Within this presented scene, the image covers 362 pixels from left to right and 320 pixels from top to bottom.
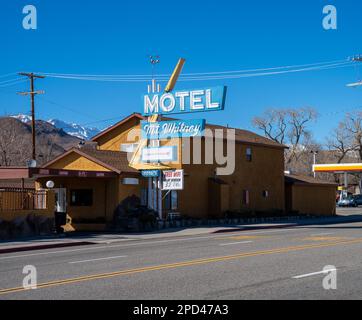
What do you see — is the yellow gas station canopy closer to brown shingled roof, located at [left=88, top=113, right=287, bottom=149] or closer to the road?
brown shingled roof, located at [left=88, top=113, right=287, bottom=149]

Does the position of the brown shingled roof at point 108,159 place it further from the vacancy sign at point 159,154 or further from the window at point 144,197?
the window at point 144,197

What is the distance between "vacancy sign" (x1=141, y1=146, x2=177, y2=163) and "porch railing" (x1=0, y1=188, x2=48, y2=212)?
6.89m

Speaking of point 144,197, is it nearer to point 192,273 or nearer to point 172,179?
point 172,179

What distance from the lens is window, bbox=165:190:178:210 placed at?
34781mm

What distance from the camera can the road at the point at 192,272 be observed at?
994 centimetres

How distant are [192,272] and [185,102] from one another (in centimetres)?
1897

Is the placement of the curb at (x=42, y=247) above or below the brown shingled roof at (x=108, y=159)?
below

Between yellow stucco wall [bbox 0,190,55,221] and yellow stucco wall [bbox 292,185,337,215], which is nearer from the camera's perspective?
yellow stucco wall [bbox 0,190,55,221]

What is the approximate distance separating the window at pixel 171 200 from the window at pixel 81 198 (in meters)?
4.55

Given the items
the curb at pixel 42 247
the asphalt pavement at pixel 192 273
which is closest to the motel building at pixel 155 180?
the curb at pixel 42 247

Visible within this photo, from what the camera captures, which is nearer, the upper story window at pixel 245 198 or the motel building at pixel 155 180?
the motel building at pixel 155 180

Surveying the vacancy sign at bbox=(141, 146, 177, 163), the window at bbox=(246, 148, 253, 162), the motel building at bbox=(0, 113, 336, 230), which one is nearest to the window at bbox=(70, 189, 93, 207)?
the motel building at bbox=(0, 113, 336, 230)

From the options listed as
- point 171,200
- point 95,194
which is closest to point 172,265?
point 95,194
